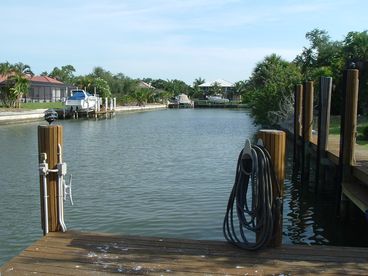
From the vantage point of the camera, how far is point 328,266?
5141 millimetres

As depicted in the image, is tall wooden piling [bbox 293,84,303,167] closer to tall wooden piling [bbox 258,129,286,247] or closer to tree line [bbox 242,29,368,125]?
tree line [bbox 242,29,368,125]

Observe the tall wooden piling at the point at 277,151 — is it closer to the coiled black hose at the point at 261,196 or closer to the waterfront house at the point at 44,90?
the coiled black hose at the point at 261,196

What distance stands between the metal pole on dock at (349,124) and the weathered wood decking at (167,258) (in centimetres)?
456

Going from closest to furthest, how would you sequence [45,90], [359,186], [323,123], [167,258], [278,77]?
[167,258] → [359,186] → [323,123] → [278,77] → [45,90]

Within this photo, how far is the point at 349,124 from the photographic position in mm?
9852

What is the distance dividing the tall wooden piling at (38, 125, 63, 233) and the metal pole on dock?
603 cm

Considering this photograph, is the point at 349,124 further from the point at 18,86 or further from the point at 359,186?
the point at 18,86

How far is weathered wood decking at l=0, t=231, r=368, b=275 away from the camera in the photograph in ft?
16.4

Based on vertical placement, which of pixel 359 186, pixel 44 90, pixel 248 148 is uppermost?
pixel 44 90

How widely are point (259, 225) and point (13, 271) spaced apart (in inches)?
106

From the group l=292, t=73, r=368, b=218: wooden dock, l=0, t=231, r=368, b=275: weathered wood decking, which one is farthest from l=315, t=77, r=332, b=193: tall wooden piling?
l=0, t=231, r=368, b=275: weathered wood decking

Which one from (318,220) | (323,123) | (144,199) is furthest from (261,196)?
(323,123)

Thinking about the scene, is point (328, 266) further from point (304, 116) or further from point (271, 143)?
point (304, 116)

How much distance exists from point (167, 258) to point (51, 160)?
1986 mm
